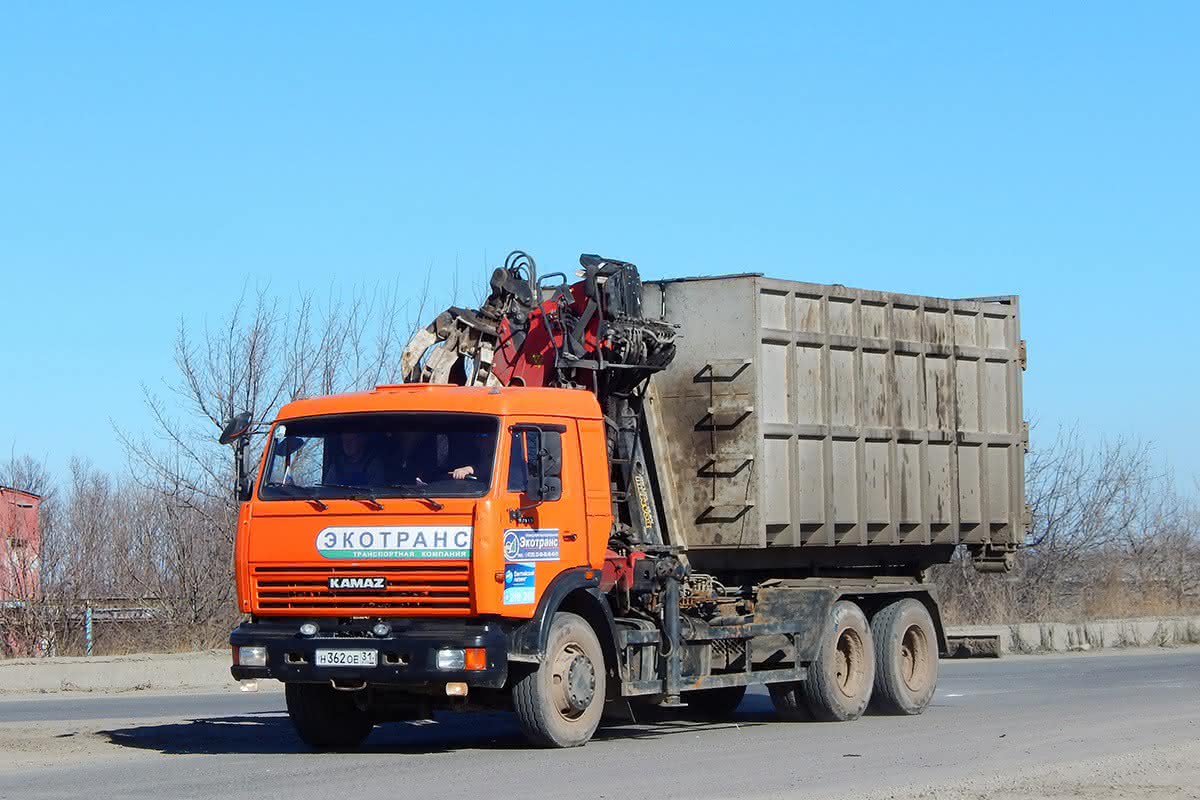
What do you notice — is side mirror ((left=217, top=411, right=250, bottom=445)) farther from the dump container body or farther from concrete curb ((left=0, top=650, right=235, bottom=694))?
concrete curb ((left=0, top=650, right=235, bottom=694))

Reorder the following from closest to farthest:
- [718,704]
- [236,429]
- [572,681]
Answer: [572,681], [236,429], [718,704]

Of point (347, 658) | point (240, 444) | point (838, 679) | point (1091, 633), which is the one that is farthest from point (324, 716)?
point (1091, 633)

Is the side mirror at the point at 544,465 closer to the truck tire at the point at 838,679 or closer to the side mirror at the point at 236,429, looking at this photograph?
the side mirror at the point at 236,429

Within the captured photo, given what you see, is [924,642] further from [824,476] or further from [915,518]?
[824,476]

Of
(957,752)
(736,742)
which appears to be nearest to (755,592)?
(736,742)

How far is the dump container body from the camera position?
50.8ft

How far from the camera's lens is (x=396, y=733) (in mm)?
15773

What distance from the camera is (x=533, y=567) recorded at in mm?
12867

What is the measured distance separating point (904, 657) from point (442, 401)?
22.0 feet

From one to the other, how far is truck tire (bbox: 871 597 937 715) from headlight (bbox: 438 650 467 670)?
6.12 meters

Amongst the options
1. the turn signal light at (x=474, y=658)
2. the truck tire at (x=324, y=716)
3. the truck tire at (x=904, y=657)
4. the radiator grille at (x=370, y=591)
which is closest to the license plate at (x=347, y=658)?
the radiator grille at (x=370, y=591)

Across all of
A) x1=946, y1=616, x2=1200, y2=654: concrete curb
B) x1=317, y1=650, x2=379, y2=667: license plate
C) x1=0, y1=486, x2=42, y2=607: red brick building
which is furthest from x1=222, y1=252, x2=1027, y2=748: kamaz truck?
x1=0, y1=486, x2=42, y2=607: red brick building

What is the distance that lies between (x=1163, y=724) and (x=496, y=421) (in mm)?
6761

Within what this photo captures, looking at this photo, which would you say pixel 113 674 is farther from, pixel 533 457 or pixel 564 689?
→ pixel 533 457
